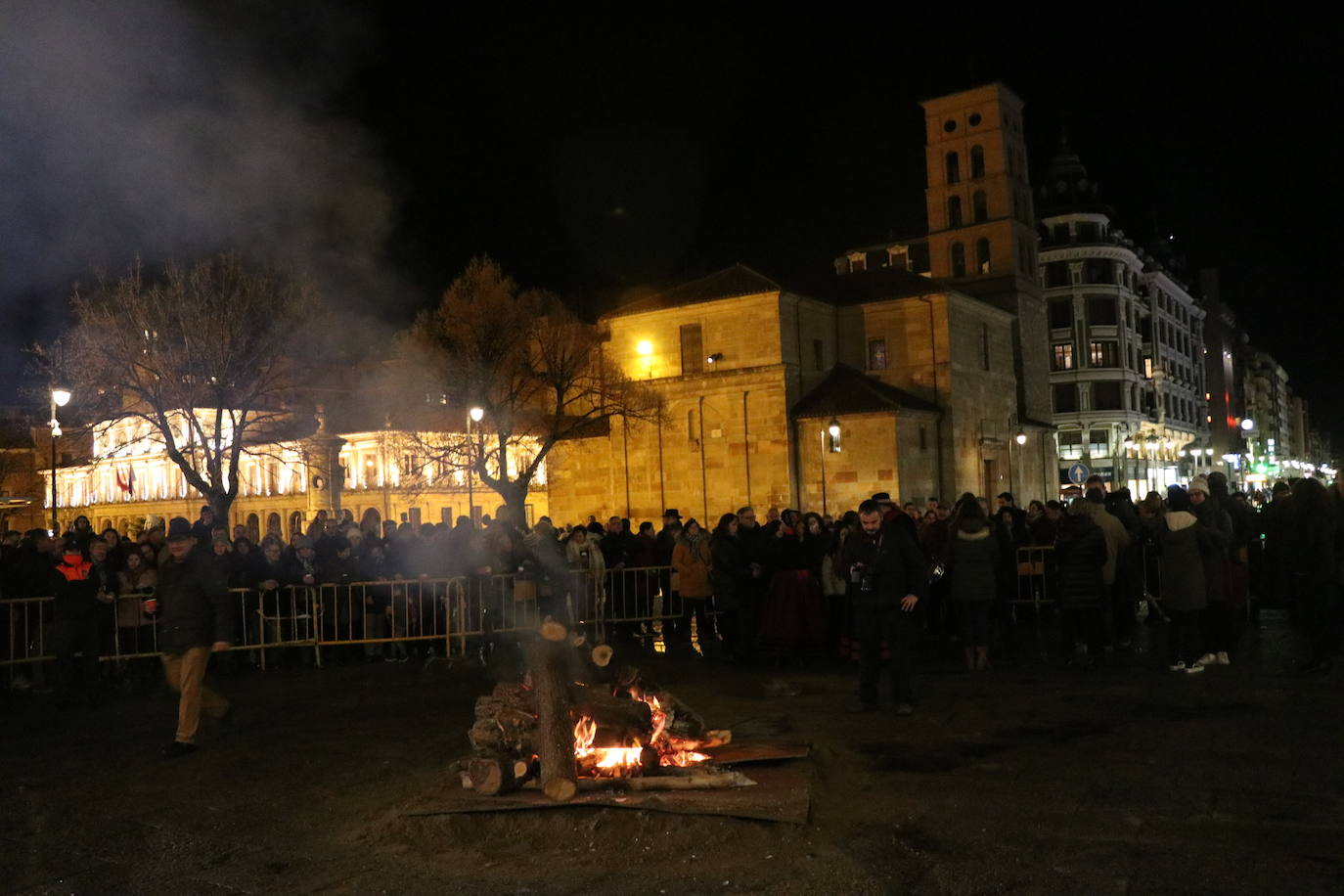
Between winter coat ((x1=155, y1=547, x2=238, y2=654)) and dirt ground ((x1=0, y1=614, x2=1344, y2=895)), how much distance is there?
0.88 metres

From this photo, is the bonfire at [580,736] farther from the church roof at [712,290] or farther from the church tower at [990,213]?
the church tower at [990,213]

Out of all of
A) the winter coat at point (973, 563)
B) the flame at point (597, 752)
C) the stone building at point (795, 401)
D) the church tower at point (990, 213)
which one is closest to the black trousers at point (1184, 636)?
the winter coat at point (973, 563)

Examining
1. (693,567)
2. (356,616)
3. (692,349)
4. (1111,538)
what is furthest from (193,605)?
(692,349)

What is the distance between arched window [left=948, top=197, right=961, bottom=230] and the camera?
1935 inches

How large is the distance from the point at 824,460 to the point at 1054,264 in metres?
33.7

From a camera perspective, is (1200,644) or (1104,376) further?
(1104,376)

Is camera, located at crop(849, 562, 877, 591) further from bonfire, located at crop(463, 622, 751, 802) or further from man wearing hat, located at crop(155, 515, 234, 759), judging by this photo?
man wearing hat, located at crop(155, 515, 234, 759)

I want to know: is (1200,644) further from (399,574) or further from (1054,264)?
(1054,264)

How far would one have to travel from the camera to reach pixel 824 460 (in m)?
38.5

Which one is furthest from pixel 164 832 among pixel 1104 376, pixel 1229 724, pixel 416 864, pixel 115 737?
pixel 1104 376

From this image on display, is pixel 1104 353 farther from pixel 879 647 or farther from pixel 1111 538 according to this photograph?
pixel 879 647

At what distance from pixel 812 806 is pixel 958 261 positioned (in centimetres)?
4689

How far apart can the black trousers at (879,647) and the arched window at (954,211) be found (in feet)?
145

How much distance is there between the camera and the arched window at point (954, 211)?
49.2 meters
